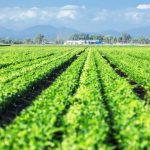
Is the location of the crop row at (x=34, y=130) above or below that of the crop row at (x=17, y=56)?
above

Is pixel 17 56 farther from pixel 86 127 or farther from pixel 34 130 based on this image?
pixel 34 130

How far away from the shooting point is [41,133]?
29.8ft

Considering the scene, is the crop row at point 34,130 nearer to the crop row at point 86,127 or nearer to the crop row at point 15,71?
the crop row at point 86,127

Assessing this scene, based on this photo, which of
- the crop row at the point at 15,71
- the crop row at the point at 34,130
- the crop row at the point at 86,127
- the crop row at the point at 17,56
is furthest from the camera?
the crop row at the point at 17,56

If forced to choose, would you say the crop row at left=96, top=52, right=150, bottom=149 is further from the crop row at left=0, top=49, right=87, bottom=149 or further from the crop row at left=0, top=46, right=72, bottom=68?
the crop row at left=0, top=46, right=72, bottom=68

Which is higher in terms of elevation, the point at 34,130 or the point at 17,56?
the point at 34,130

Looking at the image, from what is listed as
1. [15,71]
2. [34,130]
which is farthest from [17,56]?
[34,130]


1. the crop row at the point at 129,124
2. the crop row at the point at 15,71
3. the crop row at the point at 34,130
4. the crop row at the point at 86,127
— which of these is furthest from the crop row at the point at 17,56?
the crop row at the point at 86,127

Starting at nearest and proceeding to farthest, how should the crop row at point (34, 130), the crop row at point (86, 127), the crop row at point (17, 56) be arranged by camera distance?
1. the crop row at point (86, 127)
2. the crop row at point (34, 130)
3. the crop row at point (17, 56)

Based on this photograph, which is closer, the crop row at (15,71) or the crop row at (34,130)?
the crop row at (34,130)

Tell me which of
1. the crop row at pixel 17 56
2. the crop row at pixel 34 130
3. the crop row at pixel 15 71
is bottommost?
the crop row at pixel 17 56

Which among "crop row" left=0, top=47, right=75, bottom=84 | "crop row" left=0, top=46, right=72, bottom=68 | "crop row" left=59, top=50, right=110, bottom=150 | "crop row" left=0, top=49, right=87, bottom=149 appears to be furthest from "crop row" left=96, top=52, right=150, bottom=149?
"crop row" left=0, top=46, right=72, bottom=68

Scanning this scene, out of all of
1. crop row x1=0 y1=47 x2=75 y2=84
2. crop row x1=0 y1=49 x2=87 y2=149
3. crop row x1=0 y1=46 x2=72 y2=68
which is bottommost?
crop row x1=0 y1=46 x2=72 y2=68

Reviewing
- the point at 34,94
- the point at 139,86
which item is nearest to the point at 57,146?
the point at 34,94
